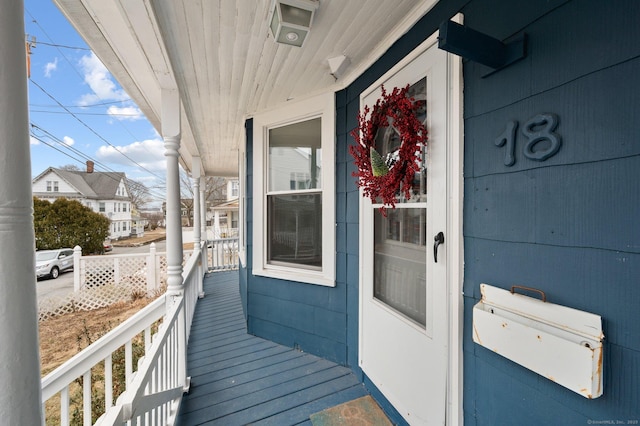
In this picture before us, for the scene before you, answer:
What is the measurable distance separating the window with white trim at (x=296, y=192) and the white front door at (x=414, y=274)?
0.49 m

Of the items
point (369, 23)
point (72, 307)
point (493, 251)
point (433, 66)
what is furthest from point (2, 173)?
point (72, 307)

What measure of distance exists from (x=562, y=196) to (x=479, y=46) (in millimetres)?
649

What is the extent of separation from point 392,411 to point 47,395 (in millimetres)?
1845

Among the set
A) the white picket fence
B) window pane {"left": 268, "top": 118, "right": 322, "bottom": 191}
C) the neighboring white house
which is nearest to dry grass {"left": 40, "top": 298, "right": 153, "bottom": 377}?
the white picket fence

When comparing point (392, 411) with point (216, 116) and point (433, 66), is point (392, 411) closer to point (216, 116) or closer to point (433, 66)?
point (433, 66)

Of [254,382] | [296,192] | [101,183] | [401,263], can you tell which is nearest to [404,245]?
[401,263]

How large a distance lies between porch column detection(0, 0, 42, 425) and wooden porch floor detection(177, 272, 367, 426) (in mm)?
1727

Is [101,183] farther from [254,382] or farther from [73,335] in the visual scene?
[254,382]

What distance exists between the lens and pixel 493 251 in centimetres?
122

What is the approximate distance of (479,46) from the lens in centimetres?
110

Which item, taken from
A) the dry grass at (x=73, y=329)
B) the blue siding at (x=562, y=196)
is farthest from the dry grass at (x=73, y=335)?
the blue siding at (x=562, y=196)

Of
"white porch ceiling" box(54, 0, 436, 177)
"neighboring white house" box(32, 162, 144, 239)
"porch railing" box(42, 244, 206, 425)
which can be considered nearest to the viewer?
"porch railing" box(42, 244, 206, 425)

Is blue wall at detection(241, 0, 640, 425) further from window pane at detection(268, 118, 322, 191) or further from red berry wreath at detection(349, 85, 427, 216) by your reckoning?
window pane at detection(268, 118, 322, 191)

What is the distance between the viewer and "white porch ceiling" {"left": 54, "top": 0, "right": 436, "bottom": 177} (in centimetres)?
151
